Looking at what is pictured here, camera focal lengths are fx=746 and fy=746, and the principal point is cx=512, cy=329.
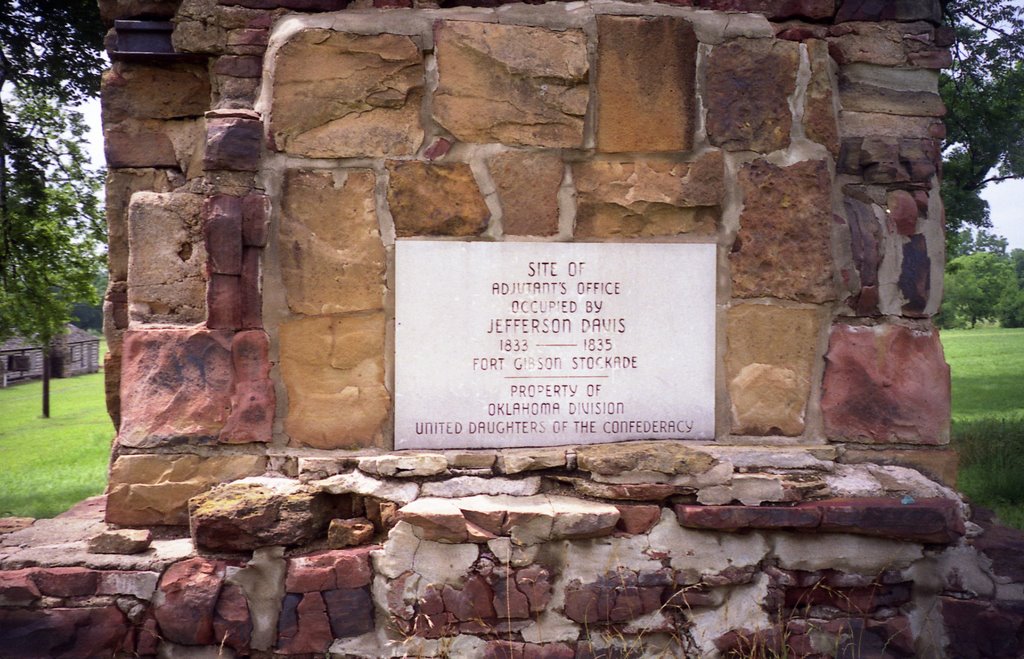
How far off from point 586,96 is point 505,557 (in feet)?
5.24

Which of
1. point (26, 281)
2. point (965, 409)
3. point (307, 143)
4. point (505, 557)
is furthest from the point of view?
point (965, 409)

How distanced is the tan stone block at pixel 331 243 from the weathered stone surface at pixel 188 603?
2.99ft

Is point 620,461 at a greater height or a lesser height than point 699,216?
lesser

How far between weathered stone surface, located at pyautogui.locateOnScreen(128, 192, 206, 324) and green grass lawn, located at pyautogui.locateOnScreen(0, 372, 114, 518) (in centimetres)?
270

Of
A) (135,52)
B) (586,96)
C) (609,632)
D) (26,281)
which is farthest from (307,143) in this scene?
(26,281)

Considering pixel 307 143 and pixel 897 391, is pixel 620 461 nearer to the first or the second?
pixel 897 391

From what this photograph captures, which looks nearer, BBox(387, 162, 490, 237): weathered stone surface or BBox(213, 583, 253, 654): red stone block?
BBox(213, 583, 253, 654): red stone block

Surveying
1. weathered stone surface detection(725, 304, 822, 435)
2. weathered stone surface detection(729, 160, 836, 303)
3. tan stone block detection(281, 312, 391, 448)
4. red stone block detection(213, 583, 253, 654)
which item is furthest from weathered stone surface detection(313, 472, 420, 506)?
weathered stone surface detection(729, 160, 836, 303)

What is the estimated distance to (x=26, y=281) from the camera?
5.16 metres

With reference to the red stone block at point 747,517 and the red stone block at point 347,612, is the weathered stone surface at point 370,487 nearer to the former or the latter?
the red stone block at point 347,612

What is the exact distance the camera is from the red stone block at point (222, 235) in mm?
2486

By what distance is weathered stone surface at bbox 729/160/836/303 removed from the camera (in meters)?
2.70

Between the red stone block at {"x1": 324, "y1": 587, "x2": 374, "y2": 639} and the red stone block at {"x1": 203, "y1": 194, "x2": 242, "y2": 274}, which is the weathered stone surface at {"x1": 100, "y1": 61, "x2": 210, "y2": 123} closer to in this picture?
the red stone block at {"x1": 203, "y1": 194, "x2": 242, "y2": 274}

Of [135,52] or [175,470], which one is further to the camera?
[135,52]
